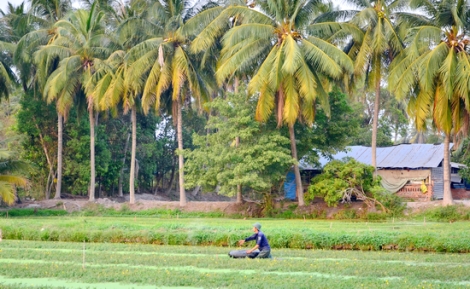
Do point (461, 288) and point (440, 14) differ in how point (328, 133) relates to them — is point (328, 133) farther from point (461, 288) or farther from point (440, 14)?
point (461, 288)

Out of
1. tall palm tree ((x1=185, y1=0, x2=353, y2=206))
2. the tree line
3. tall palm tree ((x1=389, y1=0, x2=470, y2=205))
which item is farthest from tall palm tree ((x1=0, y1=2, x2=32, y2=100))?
tall palm tree ((x1=389, y1=0, x2=470, y2=205))

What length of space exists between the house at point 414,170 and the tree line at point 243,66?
4221 millimetres

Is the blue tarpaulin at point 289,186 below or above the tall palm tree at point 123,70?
below

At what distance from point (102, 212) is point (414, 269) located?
3007 cm

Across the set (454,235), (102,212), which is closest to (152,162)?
(102,212)

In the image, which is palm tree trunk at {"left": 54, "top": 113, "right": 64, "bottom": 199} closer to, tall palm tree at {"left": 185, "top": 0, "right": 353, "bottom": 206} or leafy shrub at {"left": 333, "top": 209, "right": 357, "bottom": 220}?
tall palm tree at {"left": 185, "top": 0, "right": 353, "bottom": 206}

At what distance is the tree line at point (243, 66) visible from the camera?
35875mm

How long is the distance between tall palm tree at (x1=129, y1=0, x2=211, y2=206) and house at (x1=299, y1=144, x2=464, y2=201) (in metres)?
9.46

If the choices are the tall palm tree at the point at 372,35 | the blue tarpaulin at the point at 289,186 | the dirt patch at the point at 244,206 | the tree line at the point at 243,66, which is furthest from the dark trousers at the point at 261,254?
the blue tarpaulin at the point at 289,186

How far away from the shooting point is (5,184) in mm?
35406

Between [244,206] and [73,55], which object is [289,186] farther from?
[73,55]

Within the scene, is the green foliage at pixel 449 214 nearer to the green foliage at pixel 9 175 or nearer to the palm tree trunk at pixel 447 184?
the palm tree trunk at pixel 447 184

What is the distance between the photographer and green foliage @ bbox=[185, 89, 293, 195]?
37656 mm

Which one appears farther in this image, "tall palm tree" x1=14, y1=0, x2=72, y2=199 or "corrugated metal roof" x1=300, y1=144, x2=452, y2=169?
"tall palm tree" x1=14, y1=0, x2=72, y2=199
